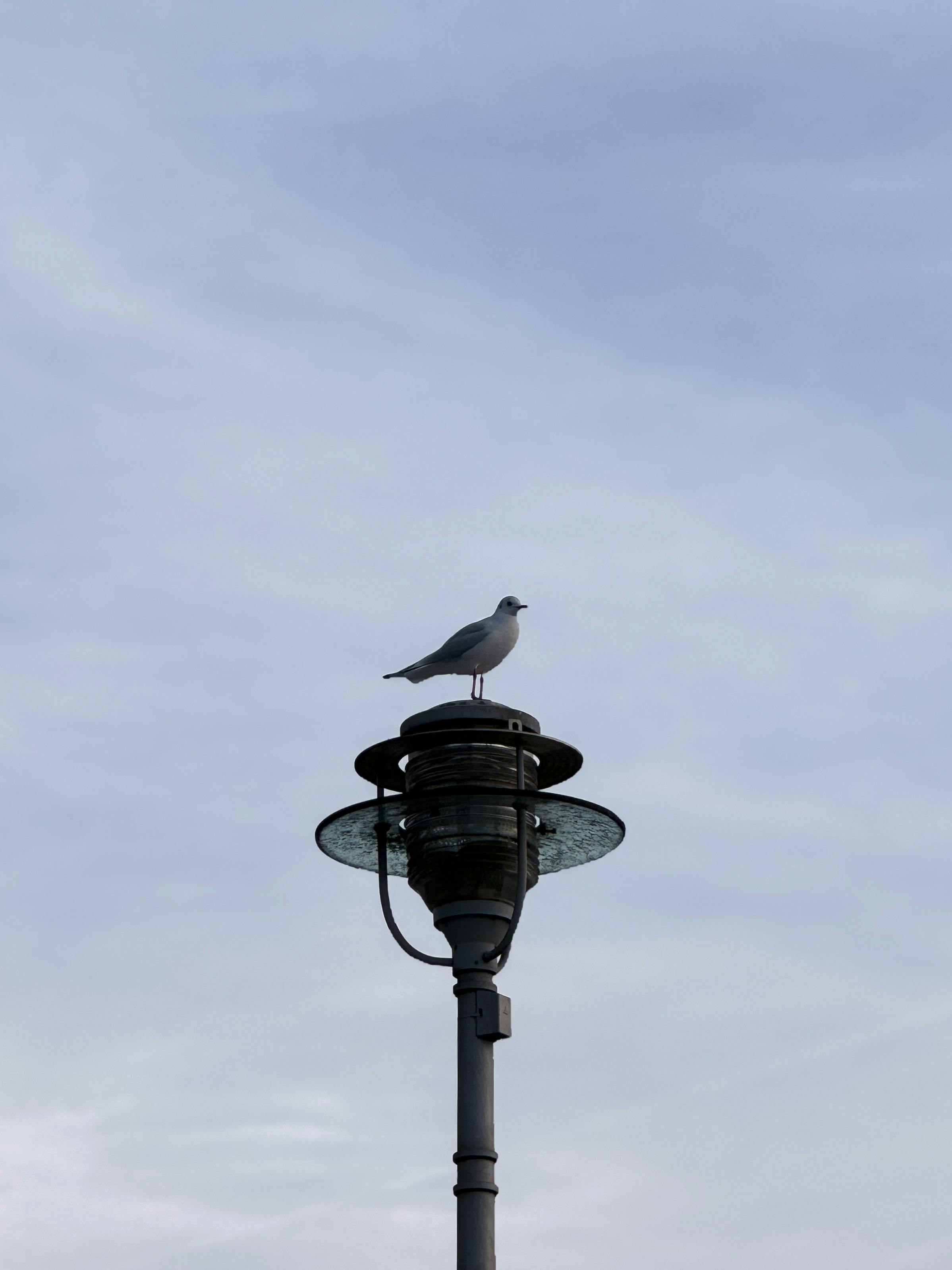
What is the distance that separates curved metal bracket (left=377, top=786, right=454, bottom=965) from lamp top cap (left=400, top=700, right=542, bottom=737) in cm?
57

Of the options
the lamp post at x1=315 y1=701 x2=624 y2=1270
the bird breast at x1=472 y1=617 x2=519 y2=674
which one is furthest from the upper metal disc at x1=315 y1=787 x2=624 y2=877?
the bird breast at x1=472 y1=617 x2=519 y2=674

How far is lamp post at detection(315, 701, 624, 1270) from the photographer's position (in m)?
14.1

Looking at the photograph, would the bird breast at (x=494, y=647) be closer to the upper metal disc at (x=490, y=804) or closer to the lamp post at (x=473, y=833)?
the lamp post at (x=473, y=833)

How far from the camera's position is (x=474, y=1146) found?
1352 cm

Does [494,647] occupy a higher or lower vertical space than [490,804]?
higher

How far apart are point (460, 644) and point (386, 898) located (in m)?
2.34

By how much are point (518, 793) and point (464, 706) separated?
2.79ft

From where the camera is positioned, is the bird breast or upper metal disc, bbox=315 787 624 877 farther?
the bird breast

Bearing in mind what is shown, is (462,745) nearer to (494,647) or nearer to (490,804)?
(490,804)

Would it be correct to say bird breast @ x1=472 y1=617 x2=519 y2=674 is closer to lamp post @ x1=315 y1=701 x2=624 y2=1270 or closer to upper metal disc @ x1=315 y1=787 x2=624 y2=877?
lamp post @ x1=315 y1=701 x2=624 y2=1270

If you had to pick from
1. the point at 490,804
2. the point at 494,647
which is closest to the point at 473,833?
the point at 490,804

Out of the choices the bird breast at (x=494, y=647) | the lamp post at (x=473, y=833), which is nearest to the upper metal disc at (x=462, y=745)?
the lamp post at (x=473, y=833)

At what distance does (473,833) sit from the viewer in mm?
14359

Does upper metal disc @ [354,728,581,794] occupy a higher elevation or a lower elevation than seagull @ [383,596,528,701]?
lower
